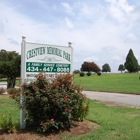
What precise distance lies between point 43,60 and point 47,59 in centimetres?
13

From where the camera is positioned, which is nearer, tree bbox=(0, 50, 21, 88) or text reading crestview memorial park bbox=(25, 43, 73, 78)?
text reading crestview memorial park bbox=(25, 43, 73, 78)

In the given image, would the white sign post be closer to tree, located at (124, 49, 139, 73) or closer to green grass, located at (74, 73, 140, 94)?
green grass, located at (74, 73, 140, 94)

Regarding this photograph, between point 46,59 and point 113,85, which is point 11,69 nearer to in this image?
point 113,85

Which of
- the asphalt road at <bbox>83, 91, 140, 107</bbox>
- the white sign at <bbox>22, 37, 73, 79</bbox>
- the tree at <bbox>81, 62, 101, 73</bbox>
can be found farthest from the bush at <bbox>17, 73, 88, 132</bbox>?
the tree at <bbox>81, 62, 101, 73</bbox>

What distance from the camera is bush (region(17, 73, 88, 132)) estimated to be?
5.30 metres

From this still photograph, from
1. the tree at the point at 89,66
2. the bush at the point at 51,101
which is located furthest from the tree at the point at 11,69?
the tree at the point at 89,66

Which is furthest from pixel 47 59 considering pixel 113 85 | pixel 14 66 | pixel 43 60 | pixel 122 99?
pixel 113 85

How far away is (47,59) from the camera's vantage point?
21.0 ft

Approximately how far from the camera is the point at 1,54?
55.6m

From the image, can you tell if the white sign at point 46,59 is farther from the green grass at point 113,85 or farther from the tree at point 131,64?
the tree at point 131,64

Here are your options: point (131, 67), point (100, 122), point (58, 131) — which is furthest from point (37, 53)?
point (131, 67)

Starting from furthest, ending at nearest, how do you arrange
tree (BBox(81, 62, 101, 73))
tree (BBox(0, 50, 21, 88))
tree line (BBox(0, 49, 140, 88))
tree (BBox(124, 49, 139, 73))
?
tree (BBox(124, 49, 139, 73)) < tree (BBox(81, 62, 101, 73)) < tree line (BBox(0, 49, 140, 88)) < tree (BBox(0, 50, 21, 88))

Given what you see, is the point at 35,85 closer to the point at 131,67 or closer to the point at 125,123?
the point at 125,123

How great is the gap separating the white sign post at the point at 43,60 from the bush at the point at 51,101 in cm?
35
